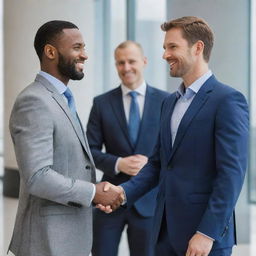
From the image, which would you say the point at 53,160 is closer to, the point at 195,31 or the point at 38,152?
the point at 38,152

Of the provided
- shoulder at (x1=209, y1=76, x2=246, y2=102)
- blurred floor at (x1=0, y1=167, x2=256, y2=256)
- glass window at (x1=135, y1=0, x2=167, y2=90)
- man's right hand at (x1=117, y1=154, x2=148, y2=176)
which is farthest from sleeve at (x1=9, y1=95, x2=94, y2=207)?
glass window at (x1=135, y1=0, x2=167, y2=90)

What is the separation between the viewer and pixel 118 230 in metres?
3.28

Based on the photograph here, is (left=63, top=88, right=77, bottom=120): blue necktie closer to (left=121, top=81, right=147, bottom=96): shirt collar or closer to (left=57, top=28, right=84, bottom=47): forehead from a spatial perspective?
(left=57, top=28, right=84, bottom=47): forehead

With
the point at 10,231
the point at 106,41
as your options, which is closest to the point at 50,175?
the point at 10,231

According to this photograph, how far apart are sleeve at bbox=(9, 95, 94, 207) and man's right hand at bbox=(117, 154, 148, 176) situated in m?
0.99

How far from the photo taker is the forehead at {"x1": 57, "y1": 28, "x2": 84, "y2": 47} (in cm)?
234

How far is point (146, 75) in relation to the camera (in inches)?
287

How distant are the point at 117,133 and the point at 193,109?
1.13 meters

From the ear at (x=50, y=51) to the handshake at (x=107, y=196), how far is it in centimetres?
58

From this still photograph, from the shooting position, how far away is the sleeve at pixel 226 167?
7.08 feet

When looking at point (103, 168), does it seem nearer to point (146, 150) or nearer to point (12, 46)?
point (146, 150)

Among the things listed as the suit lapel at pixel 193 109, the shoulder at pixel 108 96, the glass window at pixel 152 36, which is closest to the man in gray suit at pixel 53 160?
the suit lapel at pixel 193 109

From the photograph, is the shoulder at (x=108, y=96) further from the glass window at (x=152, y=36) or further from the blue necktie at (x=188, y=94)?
the glass window at (x=152, y=36)

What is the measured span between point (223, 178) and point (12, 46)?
5.84 metres
